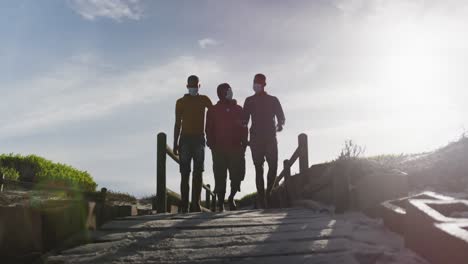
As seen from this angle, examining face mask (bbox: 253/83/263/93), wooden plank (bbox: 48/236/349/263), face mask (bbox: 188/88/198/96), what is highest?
face mask (bbox: 253/83/263/93)

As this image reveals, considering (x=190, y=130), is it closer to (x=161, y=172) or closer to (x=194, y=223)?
A: (x=161, y=172)

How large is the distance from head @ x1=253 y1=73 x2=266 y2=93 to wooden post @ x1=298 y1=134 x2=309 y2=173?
2.54m

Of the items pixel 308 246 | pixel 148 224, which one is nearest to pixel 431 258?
pixel 308 246

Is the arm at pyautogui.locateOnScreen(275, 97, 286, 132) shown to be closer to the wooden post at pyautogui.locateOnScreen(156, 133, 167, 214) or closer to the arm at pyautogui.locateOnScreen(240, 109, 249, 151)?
the arm at pyautogui.locateOnScreen(240, 109, 249, 151)

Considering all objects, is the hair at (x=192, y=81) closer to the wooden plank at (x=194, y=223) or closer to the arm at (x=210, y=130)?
the arm at (x=210, y=130)

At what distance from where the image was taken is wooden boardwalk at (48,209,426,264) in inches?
151

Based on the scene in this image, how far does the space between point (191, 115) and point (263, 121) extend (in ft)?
4.09

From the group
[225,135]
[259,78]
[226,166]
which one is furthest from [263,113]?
[226,166]

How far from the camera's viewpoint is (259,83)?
789 cm

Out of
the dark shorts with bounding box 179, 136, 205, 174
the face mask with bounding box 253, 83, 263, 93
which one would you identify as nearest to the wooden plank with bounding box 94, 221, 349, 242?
the dark shorts with bounding box 179, 136, 205, 174

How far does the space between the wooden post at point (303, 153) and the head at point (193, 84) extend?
3.41 metres

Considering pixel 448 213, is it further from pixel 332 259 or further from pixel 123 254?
pixel 123 254

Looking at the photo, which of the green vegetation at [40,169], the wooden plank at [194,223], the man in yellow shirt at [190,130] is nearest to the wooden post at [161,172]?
the man in yellow shirt at [190,130]

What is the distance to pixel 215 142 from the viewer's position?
805cm
